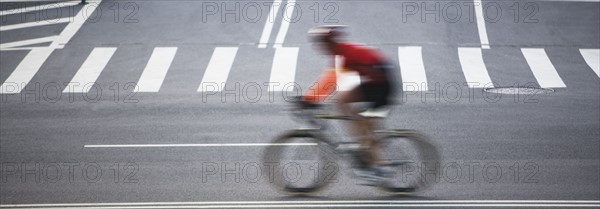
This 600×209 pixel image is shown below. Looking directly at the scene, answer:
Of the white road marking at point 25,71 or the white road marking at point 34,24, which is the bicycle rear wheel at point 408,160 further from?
the white road marking at point 34,24

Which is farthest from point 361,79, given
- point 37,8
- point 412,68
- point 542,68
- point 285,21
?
point 37,8

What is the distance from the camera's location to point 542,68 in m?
21.1

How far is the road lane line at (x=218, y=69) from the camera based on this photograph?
64.8 ft

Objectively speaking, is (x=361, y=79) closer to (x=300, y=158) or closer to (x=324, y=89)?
(x=324, y=89)

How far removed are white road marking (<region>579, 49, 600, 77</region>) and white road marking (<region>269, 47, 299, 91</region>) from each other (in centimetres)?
589

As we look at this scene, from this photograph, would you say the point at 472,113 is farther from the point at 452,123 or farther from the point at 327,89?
the point at 327,89

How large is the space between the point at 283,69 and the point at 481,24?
244 inches

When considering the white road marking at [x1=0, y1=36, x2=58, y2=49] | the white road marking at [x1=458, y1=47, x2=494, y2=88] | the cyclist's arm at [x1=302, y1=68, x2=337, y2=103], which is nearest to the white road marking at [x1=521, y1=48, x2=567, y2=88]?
the white road marking at [x1=458, y1=47, x2=494, y2=88]

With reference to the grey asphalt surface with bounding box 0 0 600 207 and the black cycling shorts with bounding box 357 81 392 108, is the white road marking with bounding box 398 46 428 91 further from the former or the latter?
the black cycling shorts with bounding box 357 81 392 108

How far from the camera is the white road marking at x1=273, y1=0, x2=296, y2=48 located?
23.5 meters

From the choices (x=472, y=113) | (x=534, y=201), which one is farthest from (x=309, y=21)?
(x=534, y=201)

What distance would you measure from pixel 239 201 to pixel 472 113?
6294 millimetres

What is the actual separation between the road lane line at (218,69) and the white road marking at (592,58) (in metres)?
7.19

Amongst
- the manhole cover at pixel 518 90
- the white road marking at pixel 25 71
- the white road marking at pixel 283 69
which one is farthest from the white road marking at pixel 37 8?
the manhole cover at pixel 518 90
